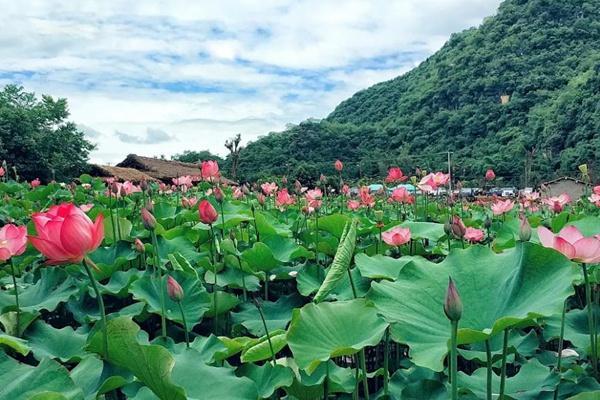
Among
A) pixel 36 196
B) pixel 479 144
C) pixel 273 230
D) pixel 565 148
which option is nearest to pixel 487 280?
pixel 273 230

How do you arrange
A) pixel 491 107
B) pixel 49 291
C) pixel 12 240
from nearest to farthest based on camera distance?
pixel 12 240
pixel 49 291
pixel 491 107

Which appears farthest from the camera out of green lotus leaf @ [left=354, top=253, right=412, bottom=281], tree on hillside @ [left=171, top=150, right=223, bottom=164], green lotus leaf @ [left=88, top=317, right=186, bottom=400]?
tree on hillside @ [left=171, top=150, right=223, bottom=164]

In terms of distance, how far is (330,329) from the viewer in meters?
1.08

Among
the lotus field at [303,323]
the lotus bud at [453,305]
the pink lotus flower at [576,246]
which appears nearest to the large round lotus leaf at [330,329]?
the lotus field at [303,323]

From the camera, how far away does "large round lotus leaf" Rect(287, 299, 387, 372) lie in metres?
1.00

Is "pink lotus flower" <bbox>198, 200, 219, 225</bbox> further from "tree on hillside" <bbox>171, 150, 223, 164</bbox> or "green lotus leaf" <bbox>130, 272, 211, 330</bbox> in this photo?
"tree on hillside" <bbox>171, 150, 223, 164</bbox>

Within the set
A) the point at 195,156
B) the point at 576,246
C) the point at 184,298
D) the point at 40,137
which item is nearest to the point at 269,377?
the point at 184,298

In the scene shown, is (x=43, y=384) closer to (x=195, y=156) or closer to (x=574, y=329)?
(x=574, y=329)

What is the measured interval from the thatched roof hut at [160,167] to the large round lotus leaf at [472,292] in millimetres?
6412

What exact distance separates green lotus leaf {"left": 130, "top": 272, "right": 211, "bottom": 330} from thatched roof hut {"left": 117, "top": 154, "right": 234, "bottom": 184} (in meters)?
5.95

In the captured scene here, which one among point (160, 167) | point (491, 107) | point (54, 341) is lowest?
point (54, 341)

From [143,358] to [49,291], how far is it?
87cm

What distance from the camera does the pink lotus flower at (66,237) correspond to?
100 cm

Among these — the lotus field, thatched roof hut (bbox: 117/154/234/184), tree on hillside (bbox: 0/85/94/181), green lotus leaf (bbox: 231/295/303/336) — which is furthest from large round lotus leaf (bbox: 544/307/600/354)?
tree on hillside (bbox: 0/85/94/181)
